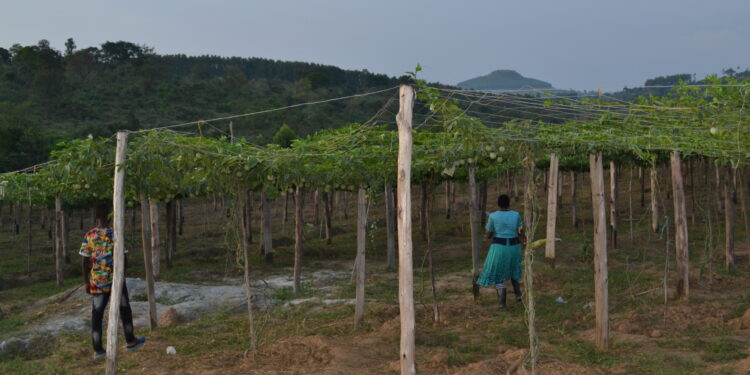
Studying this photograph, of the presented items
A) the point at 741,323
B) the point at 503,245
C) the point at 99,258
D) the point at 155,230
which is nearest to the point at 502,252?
the point at 503,245

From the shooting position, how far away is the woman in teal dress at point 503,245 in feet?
28.1

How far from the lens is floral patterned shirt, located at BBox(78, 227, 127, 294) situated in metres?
6.72

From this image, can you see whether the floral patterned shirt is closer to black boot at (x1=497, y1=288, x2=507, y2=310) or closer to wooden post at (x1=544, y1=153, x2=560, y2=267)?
black boot at (x1=497, y1=288, x2=507, y2=310)

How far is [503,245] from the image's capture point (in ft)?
28.4

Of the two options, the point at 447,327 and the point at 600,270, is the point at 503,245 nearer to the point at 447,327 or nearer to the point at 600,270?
the point at 447,327

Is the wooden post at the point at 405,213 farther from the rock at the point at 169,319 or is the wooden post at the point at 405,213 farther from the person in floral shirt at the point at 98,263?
the rock at the point at 169,319

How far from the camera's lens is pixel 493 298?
32.8 ft

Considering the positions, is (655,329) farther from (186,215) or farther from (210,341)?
(186,215)

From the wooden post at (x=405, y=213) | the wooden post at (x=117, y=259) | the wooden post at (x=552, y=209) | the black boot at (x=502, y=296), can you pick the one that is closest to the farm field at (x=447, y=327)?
the black boot at (x=502, y=296)

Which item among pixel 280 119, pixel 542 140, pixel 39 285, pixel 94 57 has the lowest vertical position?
pixel 39 285

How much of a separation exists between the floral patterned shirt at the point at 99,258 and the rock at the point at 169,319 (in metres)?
2.35

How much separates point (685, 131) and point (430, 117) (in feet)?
9.03

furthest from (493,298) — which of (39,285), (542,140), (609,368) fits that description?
(39,285)

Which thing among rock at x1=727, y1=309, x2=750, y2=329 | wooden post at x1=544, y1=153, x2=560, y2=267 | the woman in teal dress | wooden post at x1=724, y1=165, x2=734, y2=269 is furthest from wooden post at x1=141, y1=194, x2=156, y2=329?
wooden post at x1=724, y1=165, x2=734, y2=269
